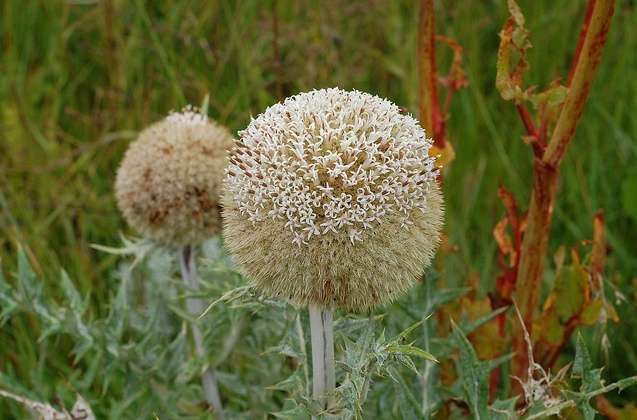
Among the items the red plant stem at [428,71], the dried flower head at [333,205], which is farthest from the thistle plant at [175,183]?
the dried flower head at [333,205]

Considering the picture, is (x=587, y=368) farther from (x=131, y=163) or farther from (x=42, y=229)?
(x=42, y=229)

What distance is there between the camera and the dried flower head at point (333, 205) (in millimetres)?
2143

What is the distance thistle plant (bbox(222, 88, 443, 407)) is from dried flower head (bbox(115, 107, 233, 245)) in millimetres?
928

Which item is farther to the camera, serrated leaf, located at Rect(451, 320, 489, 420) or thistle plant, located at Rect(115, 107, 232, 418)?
thistle plant, located at Rect(115, 107, 232, 418)

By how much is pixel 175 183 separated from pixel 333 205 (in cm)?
128

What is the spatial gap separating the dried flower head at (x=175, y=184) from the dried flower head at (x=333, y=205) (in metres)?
0.95

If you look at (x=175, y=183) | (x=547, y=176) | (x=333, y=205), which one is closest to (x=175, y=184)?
(x=175, y=183)

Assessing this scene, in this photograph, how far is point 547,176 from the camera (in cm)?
295

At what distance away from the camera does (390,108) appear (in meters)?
2.37

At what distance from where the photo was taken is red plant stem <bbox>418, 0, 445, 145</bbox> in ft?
10.3

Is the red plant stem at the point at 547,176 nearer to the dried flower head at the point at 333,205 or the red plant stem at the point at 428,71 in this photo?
the red plant stem at the point at 428,71

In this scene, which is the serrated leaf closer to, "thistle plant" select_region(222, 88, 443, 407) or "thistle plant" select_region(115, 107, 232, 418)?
"thistle plant" select_region(222, 88, 443, 407)

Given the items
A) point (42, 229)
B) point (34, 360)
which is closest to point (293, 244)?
point (34, 360)

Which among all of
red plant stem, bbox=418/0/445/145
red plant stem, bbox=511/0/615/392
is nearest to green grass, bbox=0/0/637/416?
red plant stem, bbox=511/0/615/392
